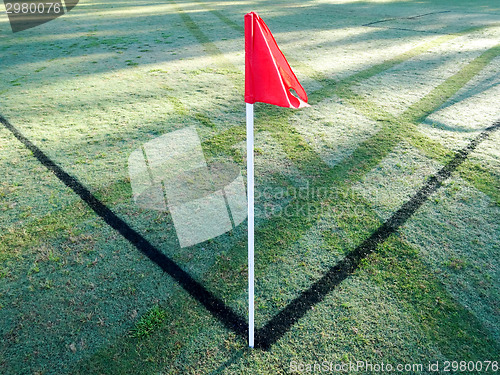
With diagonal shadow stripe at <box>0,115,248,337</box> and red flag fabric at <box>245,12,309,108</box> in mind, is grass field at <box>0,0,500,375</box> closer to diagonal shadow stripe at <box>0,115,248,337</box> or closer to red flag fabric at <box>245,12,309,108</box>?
diagonal shadow stripe at <box>0,115,248,337</box>

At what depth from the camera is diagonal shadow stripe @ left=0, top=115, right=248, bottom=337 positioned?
6.17ft

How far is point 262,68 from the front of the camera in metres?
1.33

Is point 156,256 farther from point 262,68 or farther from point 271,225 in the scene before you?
point 262,68

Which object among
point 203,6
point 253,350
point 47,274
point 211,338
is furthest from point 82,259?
point 203,6

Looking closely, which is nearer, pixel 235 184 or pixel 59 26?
pixel 235 184

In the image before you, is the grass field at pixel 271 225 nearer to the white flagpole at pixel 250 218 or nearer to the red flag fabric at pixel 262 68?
the white flagpole at pixel 250 218

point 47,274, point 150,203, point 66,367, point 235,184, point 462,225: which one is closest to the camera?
point 66,367

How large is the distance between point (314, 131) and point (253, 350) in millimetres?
2593

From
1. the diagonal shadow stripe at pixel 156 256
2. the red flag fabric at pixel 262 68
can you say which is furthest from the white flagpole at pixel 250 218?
the diagonal shadow stripe at pixel 156 256

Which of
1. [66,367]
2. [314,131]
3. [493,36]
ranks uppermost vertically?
[493,36]

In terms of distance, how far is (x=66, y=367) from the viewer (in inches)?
64.6

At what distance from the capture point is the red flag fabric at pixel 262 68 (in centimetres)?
129

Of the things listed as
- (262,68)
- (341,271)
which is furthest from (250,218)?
(341,271)

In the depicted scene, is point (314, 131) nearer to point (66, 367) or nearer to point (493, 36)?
point (66, 367)
